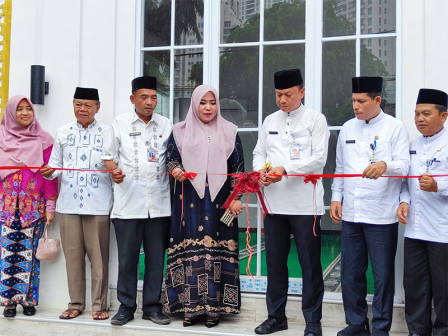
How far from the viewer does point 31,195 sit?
443cm

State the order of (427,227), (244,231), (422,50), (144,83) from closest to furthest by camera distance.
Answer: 1. (427,227)
2. (422,50)
3. (144,83)
4. (244,231)

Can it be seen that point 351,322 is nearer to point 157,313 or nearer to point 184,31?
point 157,313

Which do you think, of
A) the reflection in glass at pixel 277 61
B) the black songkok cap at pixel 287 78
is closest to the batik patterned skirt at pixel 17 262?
the reflection in glass at pixel 277 61

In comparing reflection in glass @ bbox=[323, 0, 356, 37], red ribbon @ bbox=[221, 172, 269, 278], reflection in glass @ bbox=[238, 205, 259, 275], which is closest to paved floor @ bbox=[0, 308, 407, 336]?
red ribbon @ bbox=[221, 172, 269, 278]

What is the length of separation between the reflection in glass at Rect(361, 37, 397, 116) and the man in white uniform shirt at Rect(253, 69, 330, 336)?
0.67 metres

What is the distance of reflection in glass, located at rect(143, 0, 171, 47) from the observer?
4.75 meters

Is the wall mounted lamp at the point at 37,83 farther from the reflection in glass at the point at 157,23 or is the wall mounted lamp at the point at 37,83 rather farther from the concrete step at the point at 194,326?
the concrete step at the point at 194,326

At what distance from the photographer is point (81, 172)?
4344 mm

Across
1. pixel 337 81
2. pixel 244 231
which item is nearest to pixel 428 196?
pixel 337 81

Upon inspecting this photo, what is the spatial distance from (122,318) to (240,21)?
2558mm

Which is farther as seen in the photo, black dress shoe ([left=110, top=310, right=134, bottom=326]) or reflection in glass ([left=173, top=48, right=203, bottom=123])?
reflection in glass ([left=173, top=48, right=203, bottom=123])

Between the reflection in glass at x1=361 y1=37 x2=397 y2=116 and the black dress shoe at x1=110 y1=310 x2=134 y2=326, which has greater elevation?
the reflection in glass at x1=361 y1=37 x2=397 y2=116

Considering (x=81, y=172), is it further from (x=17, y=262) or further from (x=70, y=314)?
(x=70, y=314)

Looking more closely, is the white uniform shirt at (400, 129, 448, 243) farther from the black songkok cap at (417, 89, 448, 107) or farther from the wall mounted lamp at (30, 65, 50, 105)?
the wall mounted lamp at (30, 65, 50, 105)
